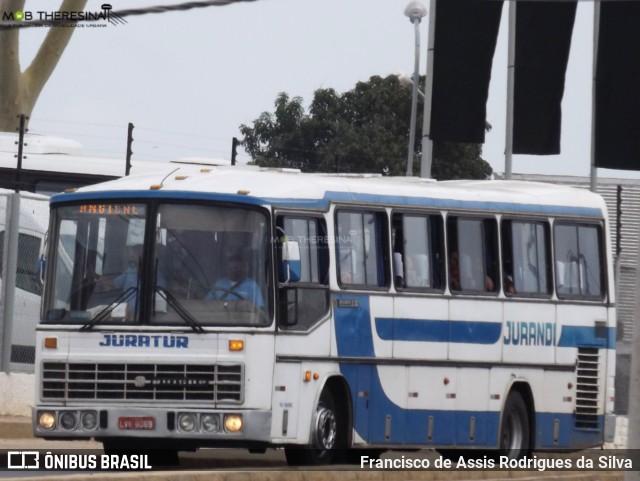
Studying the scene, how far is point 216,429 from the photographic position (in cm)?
1548

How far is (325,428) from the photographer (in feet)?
54.1

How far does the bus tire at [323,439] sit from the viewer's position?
16281 mm

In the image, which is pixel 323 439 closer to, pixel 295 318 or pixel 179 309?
pixel 295 318

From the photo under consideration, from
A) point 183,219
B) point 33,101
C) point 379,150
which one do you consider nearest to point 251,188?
point 183,219

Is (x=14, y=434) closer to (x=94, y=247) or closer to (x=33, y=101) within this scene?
(x=94, y=247)

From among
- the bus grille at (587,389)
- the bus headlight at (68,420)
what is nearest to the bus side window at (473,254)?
the bus grille at (587,389)

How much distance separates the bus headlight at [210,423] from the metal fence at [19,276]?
5.32 meters

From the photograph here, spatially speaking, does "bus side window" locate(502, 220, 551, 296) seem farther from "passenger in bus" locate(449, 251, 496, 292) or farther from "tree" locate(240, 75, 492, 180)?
"tree" locate(240, 75, 492, 180)

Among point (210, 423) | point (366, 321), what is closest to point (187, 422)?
point (210, 423)

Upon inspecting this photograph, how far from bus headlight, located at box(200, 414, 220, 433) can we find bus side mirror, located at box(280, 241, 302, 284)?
4.67ft

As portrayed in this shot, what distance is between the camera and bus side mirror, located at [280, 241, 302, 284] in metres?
15.9

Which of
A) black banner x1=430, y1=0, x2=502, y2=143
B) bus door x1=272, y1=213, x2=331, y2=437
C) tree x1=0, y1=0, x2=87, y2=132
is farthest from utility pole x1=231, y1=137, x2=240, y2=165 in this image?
tree x1=0, y1=0, x2=87, y2=132

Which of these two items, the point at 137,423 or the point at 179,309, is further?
the point at 179,309

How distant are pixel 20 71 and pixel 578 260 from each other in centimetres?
2122
